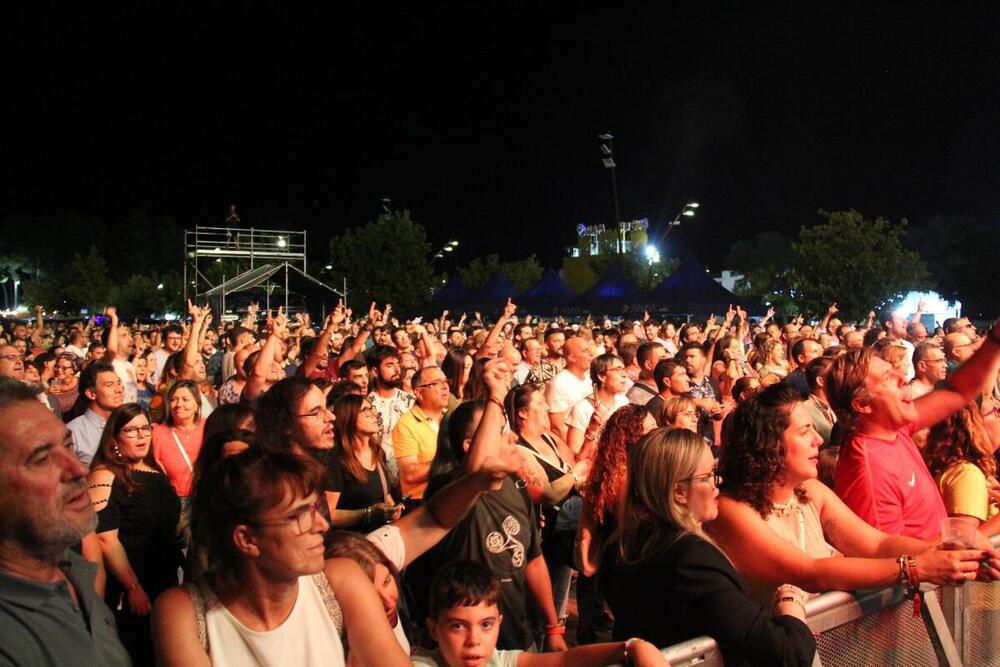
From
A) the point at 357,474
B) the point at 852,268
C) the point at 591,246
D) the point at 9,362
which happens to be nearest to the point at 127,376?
the point at 9,362

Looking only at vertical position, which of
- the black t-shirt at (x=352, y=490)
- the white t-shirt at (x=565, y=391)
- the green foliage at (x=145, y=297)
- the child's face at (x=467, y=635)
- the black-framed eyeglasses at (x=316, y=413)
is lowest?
the child's face at (x=467, y=635)

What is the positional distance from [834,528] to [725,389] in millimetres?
5575

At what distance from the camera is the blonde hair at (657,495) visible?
2742mm

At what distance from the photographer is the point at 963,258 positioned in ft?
198

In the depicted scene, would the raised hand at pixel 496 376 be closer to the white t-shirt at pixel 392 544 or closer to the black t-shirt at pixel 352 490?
the black t-shirt at pixel 352 490

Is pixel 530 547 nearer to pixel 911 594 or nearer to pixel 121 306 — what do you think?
pixel 911 594

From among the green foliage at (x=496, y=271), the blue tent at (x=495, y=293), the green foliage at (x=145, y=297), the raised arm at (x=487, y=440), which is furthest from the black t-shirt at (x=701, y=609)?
the green foliage at (x=496, y=271)

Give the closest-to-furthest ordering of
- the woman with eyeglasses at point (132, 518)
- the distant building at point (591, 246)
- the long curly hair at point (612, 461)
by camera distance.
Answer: the woman with eyeglasses at point (132, 518) → the long curly hair at point (612, 461) → the distant building at point (591, 246)

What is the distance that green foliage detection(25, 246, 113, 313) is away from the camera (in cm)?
6234

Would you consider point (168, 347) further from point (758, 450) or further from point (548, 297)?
point (548, 297)

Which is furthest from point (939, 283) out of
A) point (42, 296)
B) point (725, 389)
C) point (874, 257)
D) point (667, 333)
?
point (42, 296)

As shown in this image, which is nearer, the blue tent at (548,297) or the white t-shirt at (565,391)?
the white t-shirt at (565,391)

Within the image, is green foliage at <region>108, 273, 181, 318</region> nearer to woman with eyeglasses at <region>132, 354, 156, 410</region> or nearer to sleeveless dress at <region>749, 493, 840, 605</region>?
woman with eyeglasses at <region>132, 354, 156, 410</region>

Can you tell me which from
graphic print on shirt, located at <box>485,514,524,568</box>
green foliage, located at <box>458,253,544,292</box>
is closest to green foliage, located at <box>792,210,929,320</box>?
graphic print on shirt, located at <box>485,514,524,568</box>
